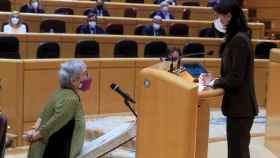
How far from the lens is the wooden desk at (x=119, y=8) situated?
34.5 feet

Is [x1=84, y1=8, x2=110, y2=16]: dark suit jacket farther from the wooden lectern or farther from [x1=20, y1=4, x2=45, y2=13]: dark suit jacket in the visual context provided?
the wooden lectern

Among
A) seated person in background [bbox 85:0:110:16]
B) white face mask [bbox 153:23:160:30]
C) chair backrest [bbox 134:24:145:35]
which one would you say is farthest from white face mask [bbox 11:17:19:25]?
white face mask [bbox 153:23:160:30]

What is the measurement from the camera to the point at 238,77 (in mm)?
2723

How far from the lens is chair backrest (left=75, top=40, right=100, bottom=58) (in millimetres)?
7757

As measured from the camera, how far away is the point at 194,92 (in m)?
2.23

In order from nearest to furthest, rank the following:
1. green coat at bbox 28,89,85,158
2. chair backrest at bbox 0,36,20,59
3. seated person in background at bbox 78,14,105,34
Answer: green coat at bbox 28,89,85,158, chair backrest at bbox 0,36,20,59, seated person in background at bbox 78,14,105,34

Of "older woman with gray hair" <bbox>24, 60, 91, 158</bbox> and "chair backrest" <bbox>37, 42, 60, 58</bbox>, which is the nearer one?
"older woman with gray hair" <bbox>24, 60, 91, 158</bbox>

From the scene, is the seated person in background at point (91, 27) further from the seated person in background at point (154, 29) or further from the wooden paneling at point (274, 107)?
the wooden paneling at point (274, 107)

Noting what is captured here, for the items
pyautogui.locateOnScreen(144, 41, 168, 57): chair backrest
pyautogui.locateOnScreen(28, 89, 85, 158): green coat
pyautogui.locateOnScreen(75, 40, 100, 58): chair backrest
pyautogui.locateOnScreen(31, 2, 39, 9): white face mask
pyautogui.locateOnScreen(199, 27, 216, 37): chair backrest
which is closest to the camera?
pyautogui.locateOnScreen(28, 89, 85, 158): green coat

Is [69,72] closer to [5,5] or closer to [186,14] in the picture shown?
[5,5]

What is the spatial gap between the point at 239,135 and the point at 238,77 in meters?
0.32

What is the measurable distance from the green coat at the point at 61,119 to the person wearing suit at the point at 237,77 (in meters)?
1.21

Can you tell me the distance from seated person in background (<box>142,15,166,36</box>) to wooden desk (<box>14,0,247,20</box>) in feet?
4.87

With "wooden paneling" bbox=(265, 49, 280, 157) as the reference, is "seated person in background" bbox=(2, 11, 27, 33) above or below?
above
